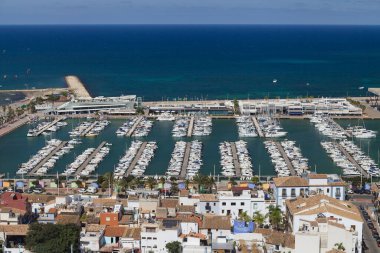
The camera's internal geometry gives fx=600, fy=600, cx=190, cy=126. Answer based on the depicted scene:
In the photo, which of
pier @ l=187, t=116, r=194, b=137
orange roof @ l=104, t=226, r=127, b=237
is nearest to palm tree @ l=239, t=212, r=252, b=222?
orange roof @ l=104, t=226, r=127, b=237

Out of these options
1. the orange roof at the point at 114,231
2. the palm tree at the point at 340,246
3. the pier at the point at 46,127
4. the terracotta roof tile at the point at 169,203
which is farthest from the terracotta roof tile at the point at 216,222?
the pier at the point at 46,127

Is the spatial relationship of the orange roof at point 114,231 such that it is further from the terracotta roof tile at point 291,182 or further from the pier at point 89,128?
the pier at point 89,128

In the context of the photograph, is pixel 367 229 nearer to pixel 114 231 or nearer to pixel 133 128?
pixel 114 231

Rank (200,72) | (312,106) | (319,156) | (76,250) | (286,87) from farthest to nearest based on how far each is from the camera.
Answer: (200,72) → (286,87) → (312,106) → (319,156) → (76,250)

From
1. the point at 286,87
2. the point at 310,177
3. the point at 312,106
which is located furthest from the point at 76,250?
the point at 286,87

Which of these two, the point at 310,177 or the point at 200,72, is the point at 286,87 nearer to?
the point at 200,72
